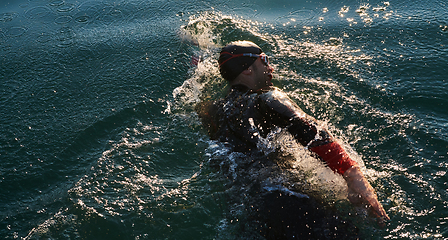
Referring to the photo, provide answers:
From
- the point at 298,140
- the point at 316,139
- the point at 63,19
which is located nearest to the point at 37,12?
the point at 63,19

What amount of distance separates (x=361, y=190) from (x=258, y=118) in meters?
1.10

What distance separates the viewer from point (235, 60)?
3.65m

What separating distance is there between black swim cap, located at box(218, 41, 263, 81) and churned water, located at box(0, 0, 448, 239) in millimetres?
846

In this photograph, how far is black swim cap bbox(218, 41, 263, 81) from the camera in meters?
3.65

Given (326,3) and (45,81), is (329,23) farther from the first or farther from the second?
(45,81)

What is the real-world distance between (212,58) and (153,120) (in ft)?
5.69

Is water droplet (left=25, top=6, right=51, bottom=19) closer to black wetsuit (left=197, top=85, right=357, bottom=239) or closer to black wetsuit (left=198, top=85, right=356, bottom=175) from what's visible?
black wetsuit (left=198, top=85, right=356, bottom=175)

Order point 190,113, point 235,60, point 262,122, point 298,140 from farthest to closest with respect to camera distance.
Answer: point 190,113, point 235,60, point 262,122, point 298,140

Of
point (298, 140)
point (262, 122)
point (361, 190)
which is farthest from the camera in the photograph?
point (262, 122)

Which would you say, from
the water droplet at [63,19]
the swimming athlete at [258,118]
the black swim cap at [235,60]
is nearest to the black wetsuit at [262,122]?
the swimming athlete at [258,118]

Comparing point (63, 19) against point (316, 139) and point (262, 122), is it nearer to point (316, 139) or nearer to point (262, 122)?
point (262, 122)

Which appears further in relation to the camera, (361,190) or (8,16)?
(8,16)

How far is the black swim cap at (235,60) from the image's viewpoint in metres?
3.65

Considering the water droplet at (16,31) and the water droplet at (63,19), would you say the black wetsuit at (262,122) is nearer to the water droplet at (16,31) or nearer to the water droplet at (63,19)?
the water droplet at (63,19)
